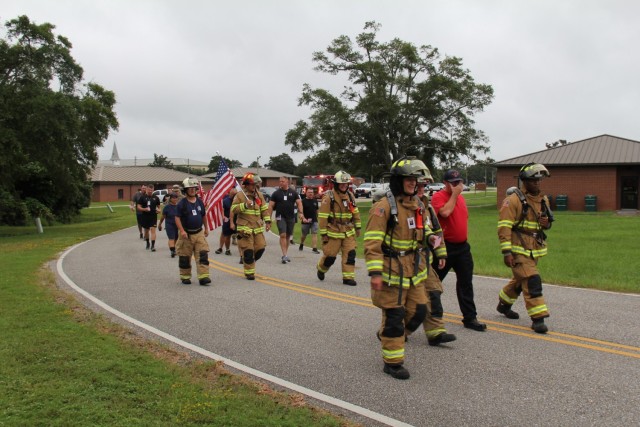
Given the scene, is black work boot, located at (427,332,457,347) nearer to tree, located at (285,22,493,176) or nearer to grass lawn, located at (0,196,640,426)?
grass lawn, located at (0,196,640,426)

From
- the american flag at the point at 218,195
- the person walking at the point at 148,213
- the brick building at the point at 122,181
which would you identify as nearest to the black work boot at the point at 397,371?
the american flag at the point at 218,195

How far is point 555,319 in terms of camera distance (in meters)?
6.93

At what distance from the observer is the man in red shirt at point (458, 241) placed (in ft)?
21.1

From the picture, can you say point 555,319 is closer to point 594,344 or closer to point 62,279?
point 594,344

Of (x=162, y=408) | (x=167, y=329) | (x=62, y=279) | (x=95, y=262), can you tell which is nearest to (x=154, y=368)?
(x=162, y=408)

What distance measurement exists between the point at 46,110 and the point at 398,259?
23.0 m

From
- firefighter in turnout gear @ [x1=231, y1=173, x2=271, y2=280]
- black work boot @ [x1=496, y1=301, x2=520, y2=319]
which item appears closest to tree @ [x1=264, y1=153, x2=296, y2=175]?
firefighter in turnout gear @ [x1=231, y1=173, x2=271, y2=280]

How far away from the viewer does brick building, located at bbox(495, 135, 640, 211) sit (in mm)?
32750

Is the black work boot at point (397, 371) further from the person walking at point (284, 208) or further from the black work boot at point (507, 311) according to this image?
the person walking at point (284, 208)

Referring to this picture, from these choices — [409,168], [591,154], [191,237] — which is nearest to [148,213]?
[191,237]

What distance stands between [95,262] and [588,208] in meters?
29.4

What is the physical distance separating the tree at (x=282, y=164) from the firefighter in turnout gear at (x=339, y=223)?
11246cm

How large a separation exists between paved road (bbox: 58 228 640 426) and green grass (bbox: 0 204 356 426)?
49cm

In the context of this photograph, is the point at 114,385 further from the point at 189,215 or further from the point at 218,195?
the point at 218,195
